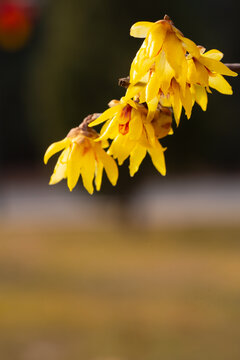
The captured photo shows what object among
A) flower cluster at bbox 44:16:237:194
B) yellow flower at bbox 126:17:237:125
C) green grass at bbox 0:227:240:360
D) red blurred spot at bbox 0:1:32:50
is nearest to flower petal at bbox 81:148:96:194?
flower cluster at bbox 44:16:237:194

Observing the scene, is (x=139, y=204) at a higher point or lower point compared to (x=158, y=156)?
lower

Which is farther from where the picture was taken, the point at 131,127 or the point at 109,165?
the point at 109,165

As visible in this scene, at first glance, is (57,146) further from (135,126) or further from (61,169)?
(135,126)

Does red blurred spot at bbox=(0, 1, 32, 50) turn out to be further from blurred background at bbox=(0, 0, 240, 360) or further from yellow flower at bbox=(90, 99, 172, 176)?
yellow flower at bbox=(90, 99, 172, 176)

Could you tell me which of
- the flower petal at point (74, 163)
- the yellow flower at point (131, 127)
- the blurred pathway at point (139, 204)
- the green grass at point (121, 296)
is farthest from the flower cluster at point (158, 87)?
the blurred pathway at point (139, 204)

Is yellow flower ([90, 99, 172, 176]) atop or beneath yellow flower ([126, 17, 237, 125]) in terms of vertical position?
beneath

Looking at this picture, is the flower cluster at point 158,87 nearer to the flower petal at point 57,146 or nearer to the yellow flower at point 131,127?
the yellow flower at point 131,127

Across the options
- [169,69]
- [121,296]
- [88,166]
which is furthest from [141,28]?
[121,296]
